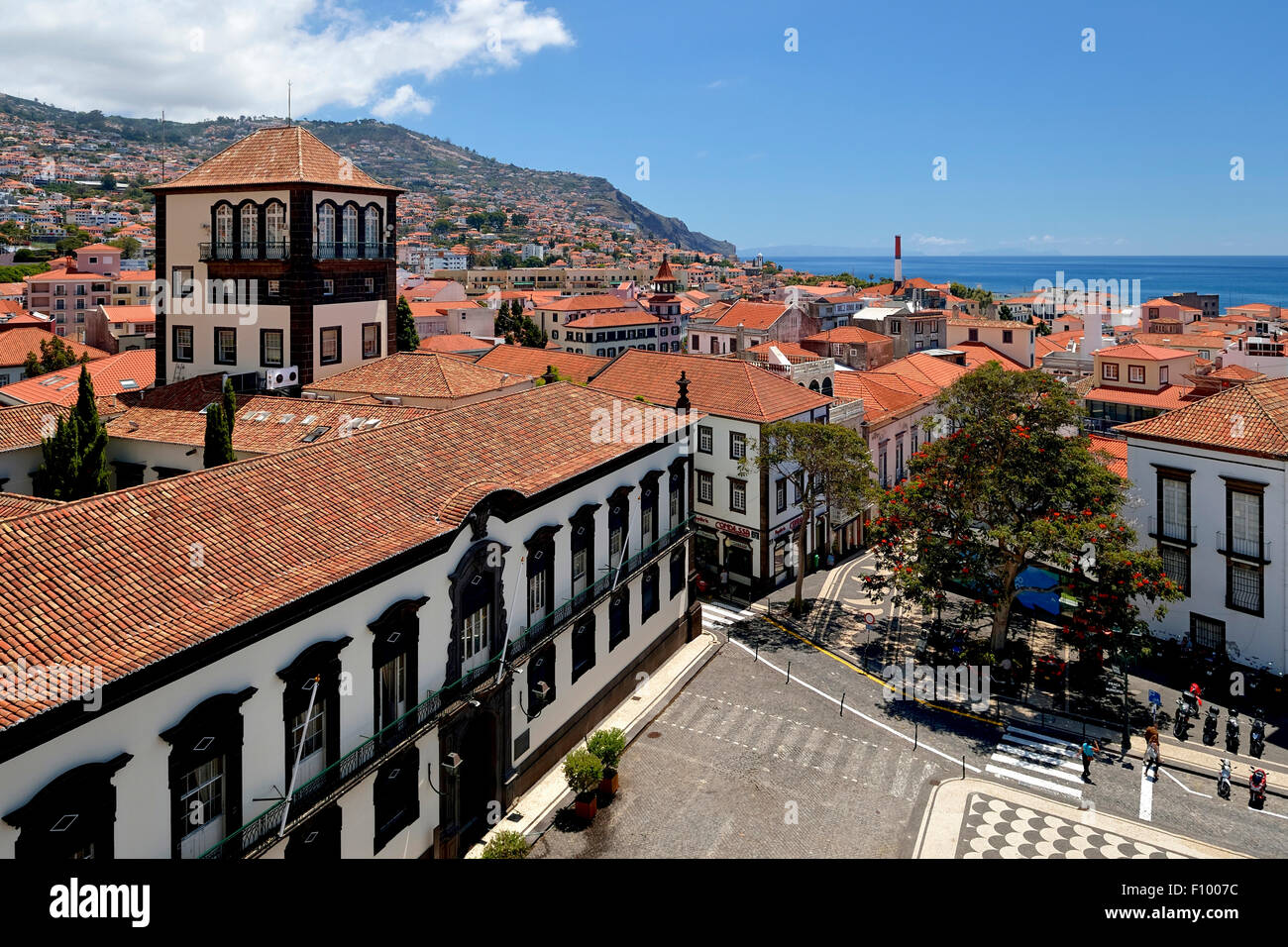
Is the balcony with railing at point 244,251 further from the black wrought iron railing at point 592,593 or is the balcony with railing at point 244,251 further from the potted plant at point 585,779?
the potted plant at point 585,779

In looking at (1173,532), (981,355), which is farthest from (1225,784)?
(981,355)

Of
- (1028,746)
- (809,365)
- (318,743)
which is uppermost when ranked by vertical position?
(809,365)

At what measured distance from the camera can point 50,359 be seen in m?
82.2

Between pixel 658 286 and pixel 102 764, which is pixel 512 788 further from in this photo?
pixel 658 286

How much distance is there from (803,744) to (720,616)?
549 inches

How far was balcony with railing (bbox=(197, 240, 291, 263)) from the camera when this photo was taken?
43812 millimetres

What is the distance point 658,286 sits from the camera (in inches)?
6324

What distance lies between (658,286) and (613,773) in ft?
454

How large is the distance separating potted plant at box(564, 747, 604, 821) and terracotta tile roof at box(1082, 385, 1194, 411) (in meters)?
48.0

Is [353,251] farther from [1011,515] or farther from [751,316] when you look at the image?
[751,316]

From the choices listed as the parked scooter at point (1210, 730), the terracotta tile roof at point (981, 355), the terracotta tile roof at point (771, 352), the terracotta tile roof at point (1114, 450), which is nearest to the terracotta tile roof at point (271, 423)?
the terracotta tile roof at point (771, 352)

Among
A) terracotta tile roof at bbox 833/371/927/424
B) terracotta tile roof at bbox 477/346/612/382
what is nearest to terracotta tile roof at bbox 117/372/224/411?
terracotta tile roof at bbox 477/346/612/382

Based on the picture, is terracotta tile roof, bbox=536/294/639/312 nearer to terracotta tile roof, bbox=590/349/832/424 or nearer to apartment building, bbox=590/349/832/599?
terracotta tile roof, bbox=590/349/832/424
